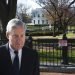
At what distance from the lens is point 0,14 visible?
14.3 m

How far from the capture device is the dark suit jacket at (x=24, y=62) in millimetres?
2863

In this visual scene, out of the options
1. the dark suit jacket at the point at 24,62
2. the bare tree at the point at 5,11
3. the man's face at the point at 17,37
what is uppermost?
the bare tree at the point at 5,11

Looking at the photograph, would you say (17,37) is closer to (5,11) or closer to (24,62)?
(24,62)

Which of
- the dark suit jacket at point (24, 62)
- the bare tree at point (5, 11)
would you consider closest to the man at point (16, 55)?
the dark suit jacket at point (24, 62)

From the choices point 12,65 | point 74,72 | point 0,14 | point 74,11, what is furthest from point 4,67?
point 74,11

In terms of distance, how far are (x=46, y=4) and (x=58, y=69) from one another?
69.2 feet

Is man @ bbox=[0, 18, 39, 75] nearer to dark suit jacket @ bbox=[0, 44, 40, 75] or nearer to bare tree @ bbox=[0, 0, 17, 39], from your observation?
dark suit jacket @ bbox=[0, 44, 40, 75]

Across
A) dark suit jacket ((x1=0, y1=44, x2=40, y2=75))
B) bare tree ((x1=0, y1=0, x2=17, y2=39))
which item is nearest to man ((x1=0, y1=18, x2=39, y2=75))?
dark suit jacket ((x1=0, y1=44, x2=40, y2=75))

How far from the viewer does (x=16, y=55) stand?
113 inches

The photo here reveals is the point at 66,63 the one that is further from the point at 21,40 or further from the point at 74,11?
the point at 74,11

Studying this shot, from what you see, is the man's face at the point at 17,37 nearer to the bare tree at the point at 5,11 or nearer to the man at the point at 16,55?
the man at the point at 16,55

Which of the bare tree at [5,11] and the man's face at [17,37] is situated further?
the bare tree at [5,11]

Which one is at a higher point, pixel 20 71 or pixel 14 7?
pixel 14 7

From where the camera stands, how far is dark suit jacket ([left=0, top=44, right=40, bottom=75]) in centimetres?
286
